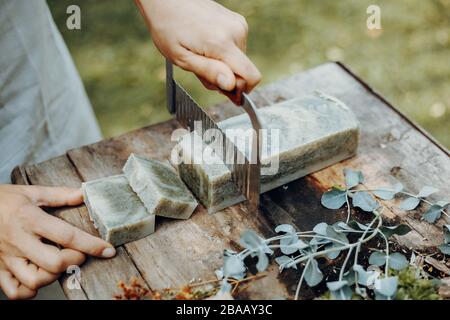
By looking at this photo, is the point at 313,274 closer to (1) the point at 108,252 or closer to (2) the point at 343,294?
(2) the point at 343,294

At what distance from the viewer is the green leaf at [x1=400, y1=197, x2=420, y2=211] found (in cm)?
180

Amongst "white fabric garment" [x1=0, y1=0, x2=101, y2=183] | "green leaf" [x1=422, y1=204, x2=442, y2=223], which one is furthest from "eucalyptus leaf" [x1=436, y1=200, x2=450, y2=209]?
"white fabric garment" [x1=0, y1=0, x2=101, y2=183]

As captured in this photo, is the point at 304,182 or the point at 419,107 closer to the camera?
the point at 304,182

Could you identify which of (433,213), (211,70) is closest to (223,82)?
(211,70)

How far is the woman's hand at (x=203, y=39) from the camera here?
5.57 ft

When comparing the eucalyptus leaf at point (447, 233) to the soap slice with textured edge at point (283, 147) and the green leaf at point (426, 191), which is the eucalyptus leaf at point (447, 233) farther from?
the soap slice with textured edge at point (283, 147)

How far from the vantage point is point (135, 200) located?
5.80 feet

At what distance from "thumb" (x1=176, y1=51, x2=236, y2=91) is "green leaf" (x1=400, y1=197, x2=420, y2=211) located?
671mm

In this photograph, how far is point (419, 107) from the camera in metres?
3.89

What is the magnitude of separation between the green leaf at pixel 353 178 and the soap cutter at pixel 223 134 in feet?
1.06

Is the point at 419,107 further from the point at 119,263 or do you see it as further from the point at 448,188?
the point at 119,263
